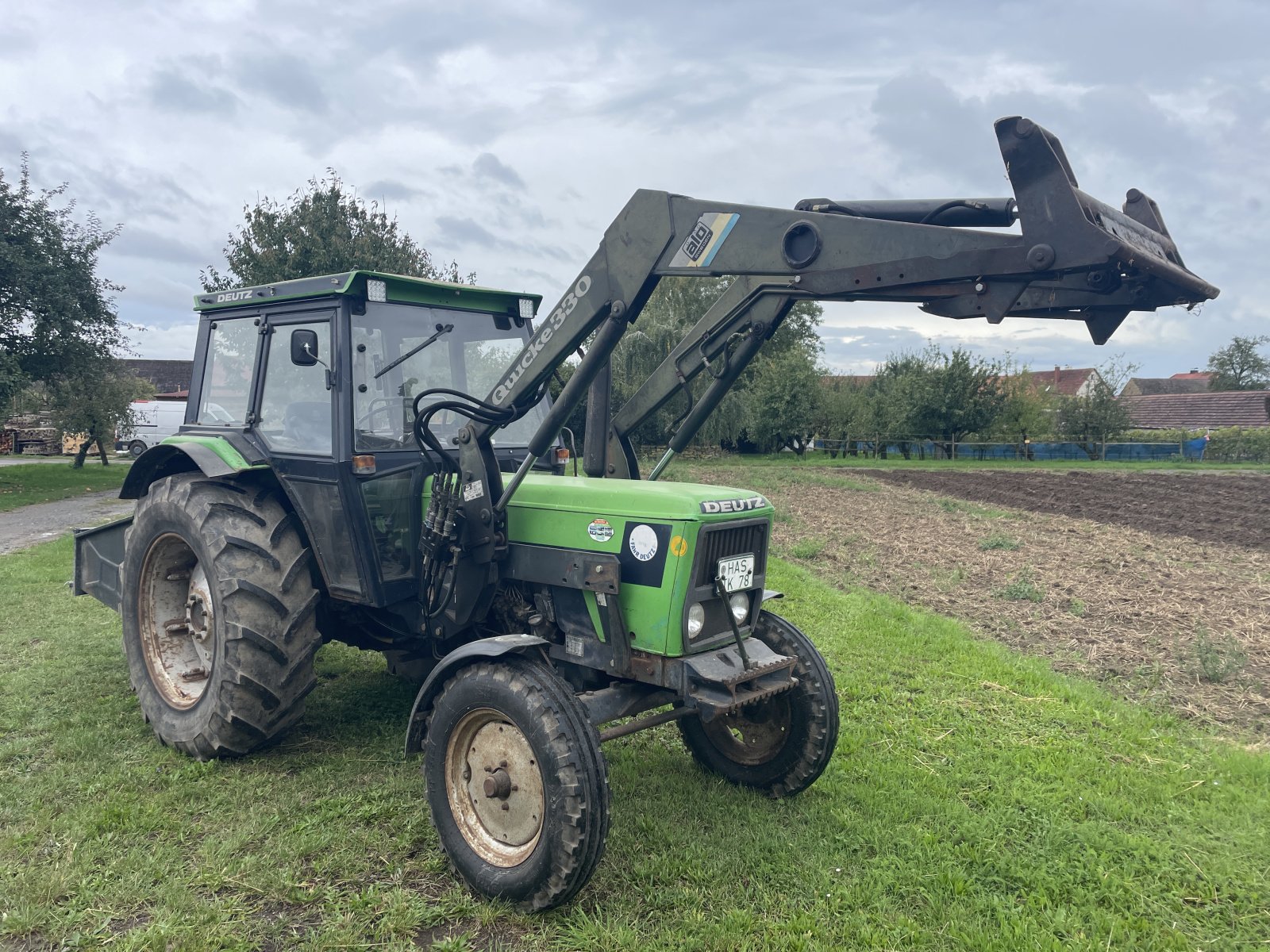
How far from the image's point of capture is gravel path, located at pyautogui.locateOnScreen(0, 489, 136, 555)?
12.9 m

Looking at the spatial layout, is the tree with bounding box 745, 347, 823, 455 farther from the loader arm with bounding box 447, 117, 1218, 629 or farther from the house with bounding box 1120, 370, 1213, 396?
the house with bounding box 1120, 370, 1213, 396

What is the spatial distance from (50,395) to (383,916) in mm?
23738

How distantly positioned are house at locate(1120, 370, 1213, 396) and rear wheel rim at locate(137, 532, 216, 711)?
308 ft

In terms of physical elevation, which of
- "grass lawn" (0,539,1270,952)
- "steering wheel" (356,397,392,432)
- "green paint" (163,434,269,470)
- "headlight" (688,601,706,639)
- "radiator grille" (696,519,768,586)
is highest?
"steering wheel" (356,397,392,432)

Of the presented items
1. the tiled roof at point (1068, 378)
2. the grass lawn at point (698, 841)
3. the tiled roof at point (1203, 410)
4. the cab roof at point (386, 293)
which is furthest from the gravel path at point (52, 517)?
the tiled roof at point (1068, 378)

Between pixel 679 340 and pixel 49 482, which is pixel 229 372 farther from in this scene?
pixel 49 482

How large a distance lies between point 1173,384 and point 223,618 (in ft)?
346

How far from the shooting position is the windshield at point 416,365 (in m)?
4.65

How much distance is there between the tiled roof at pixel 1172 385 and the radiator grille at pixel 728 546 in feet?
305

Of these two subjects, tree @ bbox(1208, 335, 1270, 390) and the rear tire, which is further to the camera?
tree @ bbox(1208, 335, 1270, 390)

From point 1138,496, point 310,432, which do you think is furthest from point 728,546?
point 1138,496

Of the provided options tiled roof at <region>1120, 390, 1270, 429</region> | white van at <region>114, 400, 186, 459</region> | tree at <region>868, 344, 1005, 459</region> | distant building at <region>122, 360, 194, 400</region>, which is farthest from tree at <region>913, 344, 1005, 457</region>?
distant building at <region>122, 360, 194, 400</region>

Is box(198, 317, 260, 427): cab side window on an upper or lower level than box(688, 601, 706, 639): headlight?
upper

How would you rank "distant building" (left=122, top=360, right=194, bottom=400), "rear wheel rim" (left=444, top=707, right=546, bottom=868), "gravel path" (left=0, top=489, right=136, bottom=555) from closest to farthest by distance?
"rear wheel rim" (left=444, top=707, right=546, bottom=868)
"gravel path" (left=0, top=489, right=136, bottom=555)
"distant building" (left=122, top=360, right=194, bottom=400)
